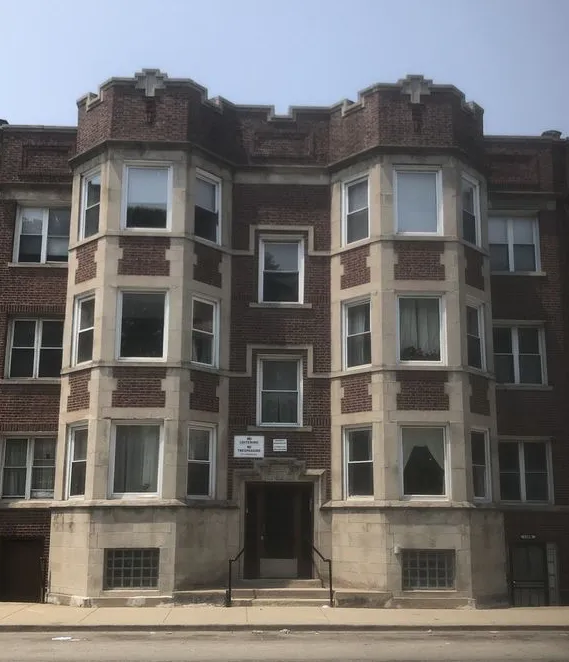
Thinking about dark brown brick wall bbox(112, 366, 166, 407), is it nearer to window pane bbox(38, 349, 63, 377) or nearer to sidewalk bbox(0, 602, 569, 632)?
window pane bbox(38, 349, 63, 377)

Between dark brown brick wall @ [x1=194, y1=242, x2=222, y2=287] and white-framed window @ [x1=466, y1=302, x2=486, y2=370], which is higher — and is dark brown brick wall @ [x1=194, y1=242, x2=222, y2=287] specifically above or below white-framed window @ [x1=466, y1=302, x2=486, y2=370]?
above

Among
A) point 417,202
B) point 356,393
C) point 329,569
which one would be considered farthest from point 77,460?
point 417,202

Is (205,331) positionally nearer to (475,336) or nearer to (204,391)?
(204,391)

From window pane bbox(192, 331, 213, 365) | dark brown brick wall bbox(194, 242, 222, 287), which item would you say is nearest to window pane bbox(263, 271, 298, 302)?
dark brown brick wall bbox(194, 242, 222, 287)

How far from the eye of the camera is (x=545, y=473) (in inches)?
848

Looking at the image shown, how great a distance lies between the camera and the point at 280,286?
835 inches

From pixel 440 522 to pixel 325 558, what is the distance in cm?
272

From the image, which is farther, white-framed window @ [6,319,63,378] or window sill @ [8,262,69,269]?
window sill @ [8,262,69,269]

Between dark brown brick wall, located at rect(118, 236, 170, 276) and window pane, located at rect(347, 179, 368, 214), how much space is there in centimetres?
461

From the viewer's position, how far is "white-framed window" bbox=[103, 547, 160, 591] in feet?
59.8

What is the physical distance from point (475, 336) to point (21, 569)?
39.4 feet

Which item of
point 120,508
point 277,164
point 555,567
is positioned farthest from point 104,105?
point 555,567

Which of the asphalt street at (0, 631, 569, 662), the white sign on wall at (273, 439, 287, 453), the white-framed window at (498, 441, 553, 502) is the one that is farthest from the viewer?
the white-framed window at (498, 441, 553, 502)

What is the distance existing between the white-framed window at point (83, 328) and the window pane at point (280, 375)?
13.6 feet
